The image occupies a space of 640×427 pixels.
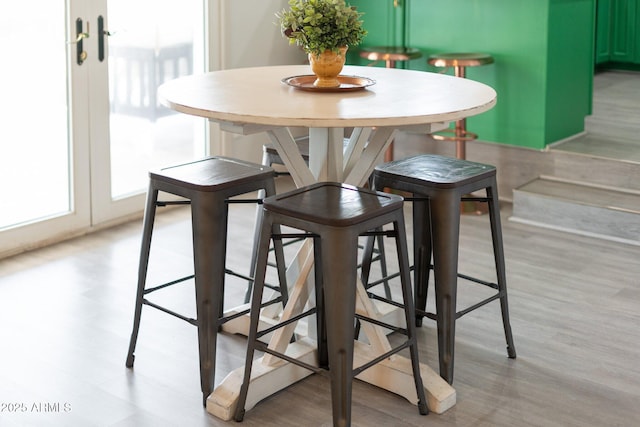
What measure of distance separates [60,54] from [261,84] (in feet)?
5.34

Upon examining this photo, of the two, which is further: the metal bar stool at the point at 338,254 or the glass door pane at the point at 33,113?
the glass door pane at the point at 33,113

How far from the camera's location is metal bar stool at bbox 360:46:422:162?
5438 mm

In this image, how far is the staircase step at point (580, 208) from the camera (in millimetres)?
4848

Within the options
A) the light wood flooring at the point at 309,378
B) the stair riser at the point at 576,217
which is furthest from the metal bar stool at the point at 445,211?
the stair riser at the point at 576,217

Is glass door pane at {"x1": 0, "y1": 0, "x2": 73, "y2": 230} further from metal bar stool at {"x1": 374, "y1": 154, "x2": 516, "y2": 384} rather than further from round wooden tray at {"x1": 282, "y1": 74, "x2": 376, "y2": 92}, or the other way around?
metal bar stool at {"x1": 374, "y1": 154, "x2": 516, "y2": 384}

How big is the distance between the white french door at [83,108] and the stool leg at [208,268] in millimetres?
1811

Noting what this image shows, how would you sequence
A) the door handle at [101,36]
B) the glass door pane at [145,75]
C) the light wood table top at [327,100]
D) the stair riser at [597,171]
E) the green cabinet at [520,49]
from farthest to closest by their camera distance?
the green cabinet at [520,49]
the stair riser at [597,171]
the glass door pane at [145,75]
the door handle at [101,36]
the light wood table top at [327,100]

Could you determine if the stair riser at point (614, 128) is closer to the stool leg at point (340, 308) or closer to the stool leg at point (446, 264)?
the stool leg at point (446, 264)

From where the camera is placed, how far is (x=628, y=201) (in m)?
4.97

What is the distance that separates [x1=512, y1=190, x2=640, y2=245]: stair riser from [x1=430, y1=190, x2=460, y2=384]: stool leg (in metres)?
1.96

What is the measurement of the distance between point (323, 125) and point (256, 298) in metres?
0.56

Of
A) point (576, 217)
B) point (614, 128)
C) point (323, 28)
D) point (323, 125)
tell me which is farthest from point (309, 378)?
point (614, 128)

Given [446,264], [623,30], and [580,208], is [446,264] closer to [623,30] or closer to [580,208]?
[580,208]

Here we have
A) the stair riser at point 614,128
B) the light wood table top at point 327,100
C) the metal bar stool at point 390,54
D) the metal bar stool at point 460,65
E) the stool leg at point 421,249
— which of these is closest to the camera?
the light wood table top at point 327,100
